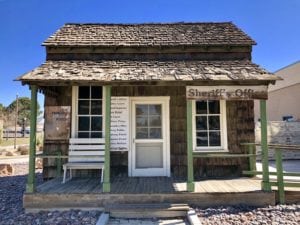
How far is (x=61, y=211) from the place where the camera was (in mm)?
6059

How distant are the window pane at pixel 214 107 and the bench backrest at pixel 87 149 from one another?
3289mm

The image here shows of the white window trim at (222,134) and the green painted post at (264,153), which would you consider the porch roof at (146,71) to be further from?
the white window trim at (222,134)

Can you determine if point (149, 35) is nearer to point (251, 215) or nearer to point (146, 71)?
point (146, 71)

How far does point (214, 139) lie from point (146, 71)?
118 inches

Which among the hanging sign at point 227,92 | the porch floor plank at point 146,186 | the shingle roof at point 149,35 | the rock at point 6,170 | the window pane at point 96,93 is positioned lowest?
the rock at point 6,170

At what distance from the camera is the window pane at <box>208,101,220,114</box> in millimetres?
8336

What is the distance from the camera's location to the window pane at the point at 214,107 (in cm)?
834

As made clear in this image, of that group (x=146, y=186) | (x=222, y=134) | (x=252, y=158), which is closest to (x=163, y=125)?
(x=222, y=134)

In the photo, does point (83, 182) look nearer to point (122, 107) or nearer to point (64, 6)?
point (122, 107)

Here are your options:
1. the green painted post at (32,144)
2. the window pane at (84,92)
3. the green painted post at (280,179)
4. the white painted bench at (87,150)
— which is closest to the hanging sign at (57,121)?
the white painted bench at (87,150)

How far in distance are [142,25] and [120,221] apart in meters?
6.60

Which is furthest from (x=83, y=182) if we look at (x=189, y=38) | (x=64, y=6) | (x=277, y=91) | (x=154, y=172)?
(x=277, y=91)

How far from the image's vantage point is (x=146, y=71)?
691 centimetres

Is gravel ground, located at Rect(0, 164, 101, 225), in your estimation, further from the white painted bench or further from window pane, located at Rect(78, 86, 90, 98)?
window pane, located at Rect(78, 86, 90, 98)
